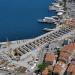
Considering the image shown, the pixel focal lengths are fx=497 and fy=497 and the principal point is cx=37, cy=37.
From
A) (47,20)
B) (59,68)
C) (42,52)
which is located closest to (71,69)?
(59,68)

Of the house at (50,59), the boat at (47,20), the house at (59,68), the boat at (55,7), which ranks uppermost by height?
the boat at (55,7)

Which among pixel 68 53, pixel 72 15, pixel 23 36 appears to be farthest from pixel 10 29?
pixel 68 53

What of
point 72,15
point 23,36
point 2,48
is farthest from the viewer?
point 72,15

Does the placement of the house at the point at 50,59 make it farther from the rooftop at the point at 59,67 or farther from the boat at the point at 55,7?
the boat at the point at 55,7

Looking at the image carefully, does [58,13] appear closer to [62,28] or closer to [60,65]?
[62,28]

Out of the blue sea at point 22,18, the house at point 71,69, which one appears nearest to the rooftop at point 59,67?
the house at point 71,69

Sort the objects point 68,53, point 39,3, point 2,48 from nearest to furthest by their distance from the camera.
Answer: point 68,53
point 2,48
point 39,3

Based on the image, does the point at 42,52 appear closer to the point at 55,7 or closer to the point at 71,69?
the point at 71,69

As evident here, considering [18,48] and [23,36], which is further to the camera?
[23,36]
